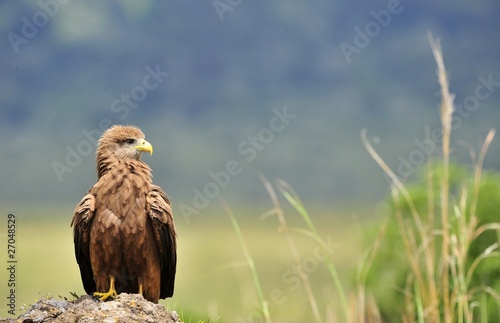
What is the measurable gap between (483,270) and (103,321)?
30.5 feet

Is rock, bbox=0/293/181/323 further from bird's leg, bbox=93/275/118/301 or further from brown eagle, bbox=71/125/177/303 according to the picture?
brown eagle, bbox=71/125/177/303

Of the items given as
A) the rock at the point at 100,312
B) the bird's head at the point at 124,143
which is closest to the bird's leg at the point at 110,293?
the rock at the point at 100,312

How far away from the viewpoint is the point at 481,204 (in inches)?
506

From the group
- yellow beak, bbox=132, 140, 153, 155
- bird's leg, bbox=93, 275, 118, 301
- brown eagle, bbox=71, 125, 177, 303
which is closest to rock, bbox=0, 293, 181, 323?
bird's leg, bbox=93, 275, 118, 301

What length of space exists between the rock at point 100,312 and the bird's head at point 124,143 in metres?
1.44

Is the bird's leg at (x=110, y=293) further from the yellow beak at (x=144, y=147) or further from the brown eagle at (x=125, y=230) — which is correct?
the yellow beak at (x=144, y=147)

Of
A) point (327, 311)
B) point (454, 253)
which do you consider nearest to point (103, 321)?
point (327, 311)

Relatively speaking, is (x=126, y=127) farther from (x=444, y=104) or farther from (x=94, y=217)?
(x=444, y=104)

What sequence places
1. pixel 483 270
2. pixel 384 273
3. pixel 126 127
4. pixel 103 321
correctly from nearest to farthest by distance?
pixel 103 321
pixel 126 127
pixel 483 270
pixel 384 273

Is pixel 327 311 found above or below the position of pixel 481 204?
below

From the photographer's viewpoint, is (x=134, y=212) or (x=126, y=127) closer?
(x=134, y=212)

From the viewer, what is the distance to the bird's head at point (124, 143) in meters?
5.96

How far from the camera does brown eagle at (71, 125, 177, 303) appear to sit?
18.2ft

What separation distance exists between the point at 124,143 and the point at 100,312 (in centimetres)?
171
